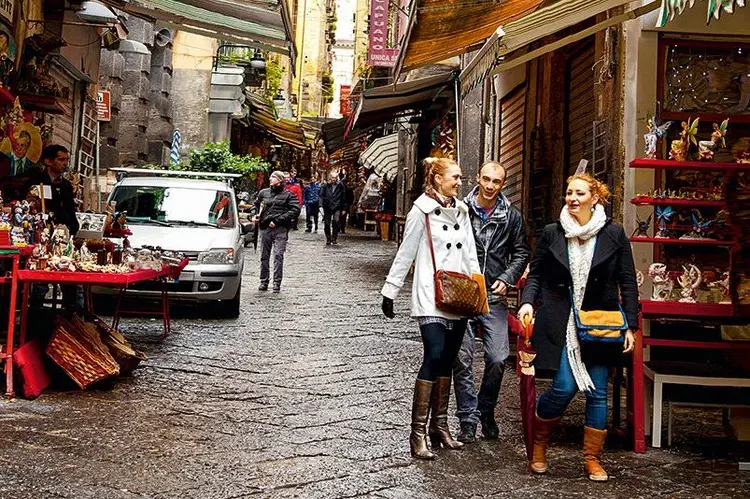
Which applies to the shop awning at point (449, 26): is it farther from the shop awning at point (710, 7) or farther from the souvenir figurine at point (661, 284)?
the shop awning at point (710, 7)

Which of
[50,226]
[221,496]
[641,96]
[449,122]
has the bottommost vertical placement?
[221,496]

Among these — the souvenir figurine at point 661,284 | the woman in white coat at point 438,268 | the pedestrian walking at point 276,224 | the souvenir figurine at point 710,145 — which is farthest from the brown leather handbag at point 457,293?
the pedestrian walking at point 276,224

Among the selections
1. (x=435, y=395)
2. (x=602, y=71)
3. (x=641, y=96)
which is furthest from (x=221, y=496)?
(x=602, y=71)

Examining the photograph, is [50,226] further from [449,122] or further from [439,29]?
[449,122]

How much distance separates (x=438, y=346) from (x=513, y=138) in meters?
8.57

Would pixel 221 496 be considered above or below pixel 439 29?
below

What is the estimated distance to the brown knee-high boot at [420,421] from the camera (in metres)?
5.71

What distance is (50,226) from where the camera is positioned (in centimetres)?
792

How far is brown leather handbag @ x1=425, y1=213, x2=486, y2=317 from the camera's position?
5809 mm

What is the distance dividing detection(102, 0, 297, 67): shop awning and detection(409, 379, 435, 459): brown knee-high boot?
6.26 m

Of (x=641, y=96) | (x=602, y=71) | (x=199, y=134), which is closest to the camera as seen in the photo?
(x=641, y=96)

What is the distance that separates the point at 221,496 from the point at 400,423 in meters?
2.07

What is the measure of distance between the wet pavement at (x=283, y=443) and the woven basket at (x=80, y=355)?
13 cm

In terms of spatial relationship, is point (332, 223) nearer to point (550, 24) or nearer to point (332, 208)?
point (332, 208)
